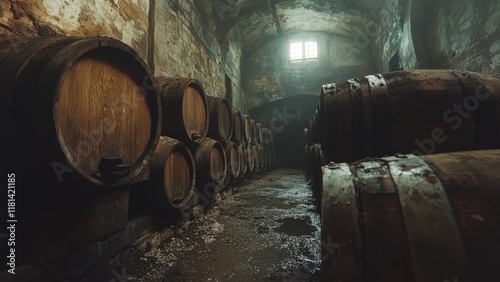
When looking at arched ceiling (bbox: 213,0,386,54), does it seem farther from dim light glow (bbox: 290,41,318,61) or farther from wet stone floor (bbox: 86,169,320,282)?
wet stone floor (bbox: 86,169,320,282)

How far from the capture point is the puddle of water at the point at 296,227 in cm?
269

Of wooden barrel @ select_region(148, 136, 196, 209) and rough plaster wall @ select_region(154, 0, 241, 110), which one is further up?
rough plaster wall @ select_region(154, 0, 241, 110)

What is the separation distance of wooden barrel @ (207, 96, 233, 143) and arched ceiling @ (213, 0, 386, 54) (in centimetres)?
454

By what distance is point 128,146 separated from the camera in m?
1.93

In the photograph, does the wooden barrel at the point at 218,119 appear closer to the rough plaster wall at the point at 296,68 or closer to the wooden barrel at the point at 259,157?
the wooden barrel at the point at 259,157

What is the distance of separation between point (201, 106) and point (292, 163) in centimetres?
951

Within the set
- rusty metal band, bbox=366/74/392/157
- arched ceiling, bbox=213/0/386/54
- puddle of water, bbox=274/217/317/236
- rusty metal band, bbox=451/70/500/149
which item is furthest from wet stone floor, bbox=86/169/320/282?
arched ceiling, bbox=213/0/386/54

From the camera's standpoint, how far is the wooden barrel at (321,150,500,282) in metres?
0.73

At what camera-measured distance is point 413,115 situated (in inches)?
68.6

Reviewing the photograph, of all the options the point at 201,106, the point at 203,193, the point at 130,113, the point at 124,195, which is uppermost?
the point at 201,106

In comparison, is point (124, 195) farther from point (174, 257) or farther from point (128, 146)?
point (174, 257)

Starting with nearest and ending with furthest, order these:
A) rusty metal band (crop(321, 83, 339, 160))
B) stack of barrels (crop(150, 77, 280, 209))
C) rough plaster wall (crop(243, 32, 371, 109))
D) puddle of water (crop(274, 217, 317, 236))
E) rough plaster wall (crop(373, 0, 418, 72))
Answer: rusty metal band (crop(321, 83, 339, 160)) < stack of barrels (crop(150, 77, 280, 209)) < puddle of water (crop(274, 217, 317, 236)) < rough plaster wall (crop(373, 0, 418, 72)) < rough plaster wall (crop(243, 32, 371, 109))

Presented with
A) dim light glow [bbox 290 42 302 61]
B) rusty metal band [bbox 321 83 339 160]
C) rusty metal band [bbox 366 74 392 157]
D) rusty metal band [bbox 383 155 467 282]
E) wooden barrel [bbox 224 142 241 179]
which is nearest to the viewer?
rusty metal band [bbox 383 155 467 282]

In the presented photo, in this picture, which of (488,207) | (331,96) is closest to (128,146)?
(331,96)
